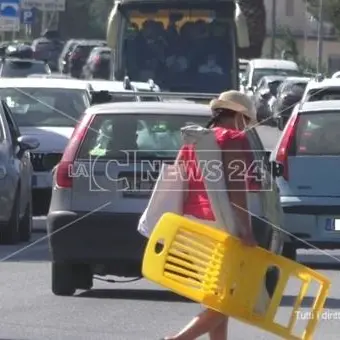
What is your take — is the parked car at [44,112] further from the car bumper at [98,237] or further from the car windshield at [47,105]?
the car bumper at [98,237]

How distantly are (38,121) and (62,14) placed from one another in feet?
228

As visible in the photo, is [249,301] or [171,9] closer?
[249,301]

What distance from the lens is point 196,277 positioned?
8.95 m

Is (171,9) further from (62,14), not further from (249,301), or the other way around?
(62,14)

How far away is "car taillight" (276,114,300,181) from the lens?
1524 centimetres

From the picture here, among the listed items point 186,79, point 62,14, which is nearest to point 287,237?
point 186,79

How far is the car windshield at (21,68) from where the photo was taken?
39259 millimetres

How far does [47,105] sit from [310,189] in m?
6.42

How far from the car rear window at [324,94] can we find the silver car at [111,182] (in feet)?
20.6

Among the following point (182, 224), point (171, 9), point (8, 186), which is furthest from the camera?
point (171, 9)

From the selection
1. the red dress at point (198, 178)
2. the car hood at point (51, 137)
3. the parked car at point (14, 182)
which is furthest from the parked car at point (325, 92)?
the red dress at point (198, 178)

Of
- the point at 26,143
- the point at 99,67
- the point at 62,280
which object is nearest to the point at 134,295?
the point at 62,280

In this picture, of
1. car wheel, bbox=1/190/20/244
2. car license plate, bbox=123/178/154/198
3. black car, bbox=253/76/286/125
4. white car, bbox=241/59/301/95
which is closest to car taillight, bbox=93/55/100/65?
black car, bbox=253/76/286/125

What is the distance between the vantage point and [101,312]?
12.0 metres
